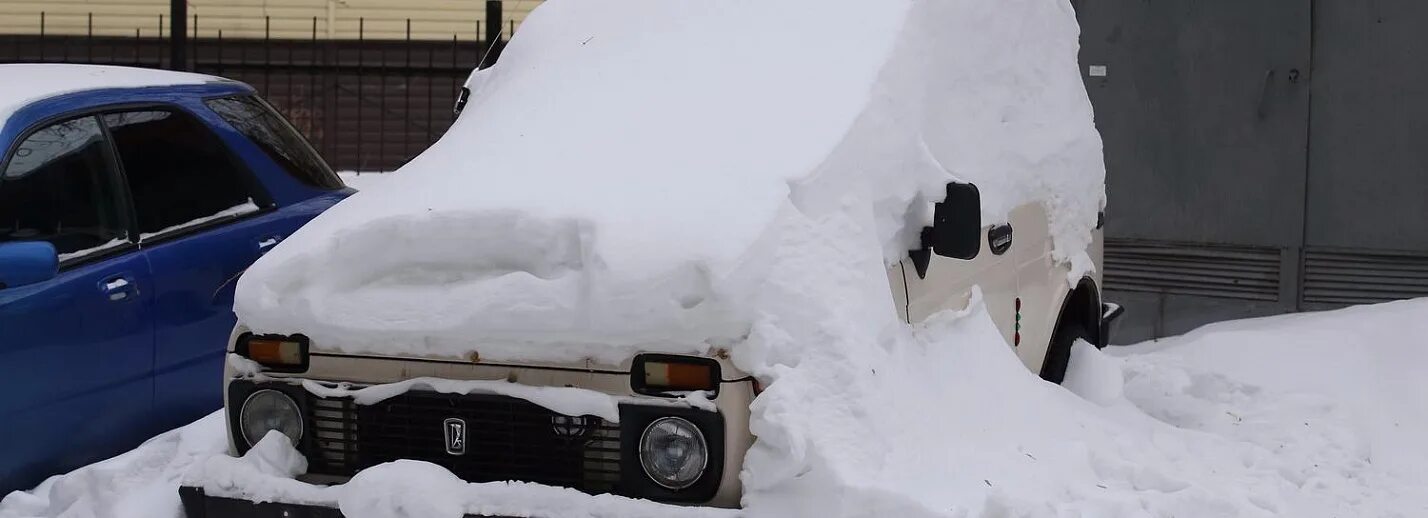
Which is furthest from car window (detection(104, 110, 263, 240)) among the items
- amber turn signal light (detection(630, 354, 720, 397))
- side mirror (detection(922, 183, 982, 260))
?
side mirror (detection(922, 183, 982, 260))

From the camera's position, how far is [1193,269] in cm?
866

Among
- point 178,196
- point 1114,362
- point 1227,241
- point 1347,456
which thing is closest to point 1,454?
point 178,196

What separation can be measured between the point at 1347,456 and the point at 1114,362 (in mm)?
915

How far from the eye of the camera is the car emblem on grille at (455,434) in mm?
3689

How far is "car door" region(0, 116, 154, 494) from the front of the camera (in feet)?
15.5

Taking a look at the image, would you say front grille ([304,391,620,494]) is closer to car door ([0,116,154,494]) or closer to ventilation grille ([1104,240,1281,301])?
car door ([0,116,154,494])

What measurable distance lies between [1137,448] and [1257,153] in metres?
4.27

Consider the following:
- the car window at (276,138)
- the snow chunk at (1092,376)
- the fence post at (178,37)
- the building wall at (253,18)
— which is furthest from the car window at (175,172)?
the building wall at (253,18)

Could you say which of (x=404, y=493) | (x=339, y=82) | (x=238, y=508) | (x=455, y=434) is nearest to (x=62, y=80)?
(x=238, y=508)

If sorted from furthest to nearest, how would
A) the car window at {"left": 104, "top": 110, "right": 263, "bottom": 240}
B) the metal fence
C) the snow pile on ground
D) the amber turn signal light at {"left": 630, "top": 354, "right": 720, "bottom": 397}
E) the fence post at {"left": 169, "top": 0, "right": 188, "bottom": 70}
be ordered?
the metal fence, the fence post at {"left": 169, "top": 0, "right": 188, "bottom": 70}, the car window at {"left": 104, "top": 110, "right": 263, "bottom": 240}, the snow pile on ground, the amber turn signal light at {"left": 630, "top": 354, "right": 720, "bottom": 397}

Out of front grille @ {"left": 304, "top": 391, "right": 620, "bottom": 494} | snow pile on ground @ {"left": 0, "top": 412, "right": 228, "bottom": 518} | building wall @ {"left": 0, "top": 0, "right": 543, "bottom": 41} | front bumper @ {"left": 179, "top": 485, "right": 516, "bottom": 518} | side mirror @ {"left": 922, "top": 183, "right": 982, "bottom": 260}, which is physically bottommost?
snow pile on ground @ {"left": 0, "top": 412, "right": 228, "bottom": 518}

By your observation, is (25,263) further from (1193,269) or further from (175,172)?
(1193,269)

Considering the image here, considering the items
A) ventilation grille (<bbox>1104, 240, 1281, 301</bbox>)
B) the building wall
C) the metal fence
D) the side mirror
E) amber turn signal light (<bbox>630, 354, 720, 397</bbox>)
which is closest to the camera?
amber turn signal light (<bbox>630, 354, 720, 397</bbox>)

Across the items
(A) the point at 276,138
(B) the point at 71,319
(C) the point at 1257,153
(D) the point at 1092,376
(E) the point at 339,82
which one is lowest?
(D) the point at 1092,376
